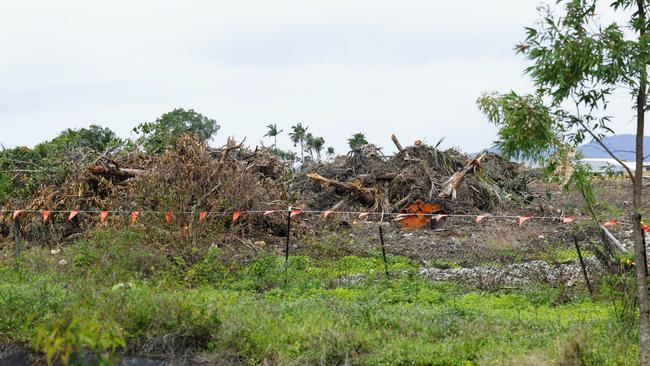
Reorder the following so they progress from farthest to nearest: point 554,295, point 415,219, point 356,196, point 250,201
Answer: point 356,196 < point 415,219 < point 250,201 < point 554,295

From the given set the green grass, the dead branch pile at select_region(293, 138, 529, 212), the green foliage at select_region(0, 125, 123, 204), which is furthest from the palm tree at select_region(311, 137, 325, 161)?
the green grass

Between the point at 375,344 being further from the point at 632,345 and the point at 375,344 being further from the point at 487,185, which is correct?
the point at 487,185

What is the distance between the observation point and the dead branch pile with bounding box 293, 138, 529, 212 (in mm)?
19672

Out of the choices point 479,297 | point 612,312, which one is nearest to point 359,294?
point 479,297

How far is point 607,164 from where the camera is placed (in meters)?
6.40

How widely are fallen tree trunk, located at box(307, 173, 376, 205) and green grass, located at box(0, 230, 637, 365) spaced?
911 centimetres

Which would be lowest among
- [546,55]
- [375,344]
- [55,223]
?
[375,344]

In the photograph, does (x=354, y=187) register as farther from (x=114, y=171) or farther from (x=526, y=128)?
(x=526, y=128)

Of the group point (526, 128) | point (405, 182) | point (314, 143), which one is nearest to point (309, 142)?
point (314, 143)

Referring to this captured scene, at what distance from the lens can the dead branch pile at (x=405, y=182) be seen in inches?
774

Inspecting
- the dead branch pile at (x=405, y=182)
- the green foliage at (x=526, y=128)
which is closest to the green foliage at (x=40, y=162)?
the dead branch pile at (x=405, y=182)

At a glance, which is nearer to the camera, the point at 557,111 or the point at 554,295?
the point at 557,111

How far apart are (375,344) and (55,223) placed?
10076mm

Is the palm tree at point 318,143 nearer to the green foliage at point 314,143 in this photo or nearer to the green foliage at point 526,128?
the green foliage at point 314,143
